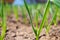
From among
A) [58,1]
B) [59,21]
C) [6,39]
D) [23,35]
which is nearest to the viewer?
[58,1]

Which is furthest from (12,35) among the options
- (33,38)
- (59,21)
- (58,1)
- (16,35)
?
(59,21)

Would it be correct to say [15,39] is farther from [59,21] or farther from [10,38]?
[59,21]

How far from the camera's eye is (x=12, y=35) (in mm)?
992

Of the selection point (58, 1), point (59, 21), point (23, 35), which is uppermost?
point (58, 1)

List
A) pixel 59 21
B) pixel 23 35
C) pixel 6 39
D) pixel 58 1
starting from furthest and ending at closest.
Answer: pixel 59 21, pixel 23 35, pixel 6 39, pixel 58 1

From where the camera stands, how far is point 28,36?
3.18 ft

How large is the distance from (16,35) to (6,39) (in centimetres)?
12

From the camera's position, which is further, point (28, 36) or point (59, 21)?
point (59, 21)

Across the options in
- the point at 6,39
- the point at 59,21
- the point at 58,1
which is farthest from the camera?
the point at 59,21

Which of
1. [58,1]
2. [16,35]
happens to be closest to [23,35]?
[16,35]

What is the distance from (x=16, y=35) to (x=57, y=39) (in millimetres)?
268

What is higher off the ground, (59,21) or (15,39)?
(15,39)

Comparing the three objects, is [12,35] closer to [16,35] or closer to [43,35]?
[16,35]

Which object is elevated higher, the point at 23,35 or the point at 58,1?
the point at 58,1
